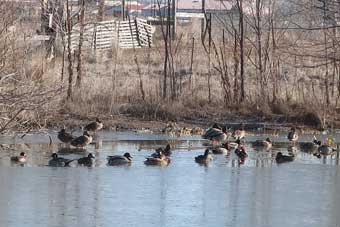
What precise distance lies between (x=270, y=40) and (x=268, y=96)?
9.22ft

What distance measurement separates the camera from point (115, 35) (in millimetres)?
32438

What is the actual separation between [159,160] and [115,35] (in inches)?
646

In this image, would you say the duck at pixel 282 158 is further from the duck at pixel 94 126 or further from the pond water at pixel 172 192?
the duck at pixel 94 126

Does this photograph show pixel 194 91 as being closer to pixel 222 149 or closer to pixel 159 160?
pixel 222 149

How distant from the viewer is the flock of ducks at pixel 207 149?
16344 millimetres

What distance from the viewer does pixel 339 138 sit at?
69.7 feet

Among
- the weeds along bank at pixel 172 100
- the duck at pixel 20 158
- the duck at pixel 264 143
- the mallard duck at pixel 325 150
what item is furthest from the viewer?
the weeds along bank at pixel 172 100

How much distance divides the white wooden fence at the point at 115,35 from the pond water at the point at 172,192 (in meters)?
11.7

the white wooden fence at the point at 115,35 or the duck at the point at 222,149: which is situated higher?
the white wooden fence at the point at 115,35

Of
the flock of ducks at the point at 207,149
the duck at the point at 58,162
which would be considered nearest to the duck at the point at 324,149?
the flock of ducks at the point at 207,149

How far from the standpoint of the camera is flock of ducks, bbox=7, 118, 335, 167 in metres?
16.3

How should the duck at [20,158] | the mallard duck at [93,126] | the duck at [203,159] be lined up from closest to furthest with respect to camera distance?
the duck at [20,158] < the duck at [203,159] < the mallard duck at [93,126]

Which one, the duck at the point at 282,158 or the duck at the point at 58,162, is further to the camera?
the duck at the point at 282,158

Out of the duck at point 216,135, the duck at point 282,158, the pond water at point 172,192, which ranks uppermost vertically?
the duck at point 216,135
